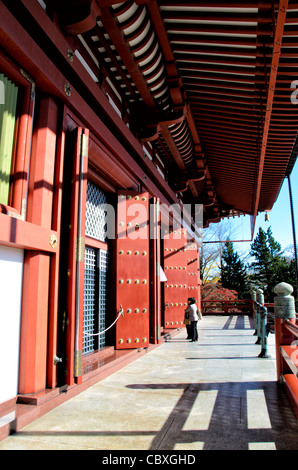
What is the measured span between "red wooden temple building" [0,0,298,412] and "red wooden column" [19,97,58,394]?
1 centimetres

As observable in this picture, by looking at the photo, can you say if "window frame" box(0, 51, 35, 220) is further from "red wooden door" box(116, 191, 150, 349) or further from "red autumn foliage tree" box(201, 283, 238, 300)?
"red autumn foliage tree" box(201, 283, 238, 300)

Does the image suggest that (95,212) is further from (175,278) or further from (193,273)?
(193,273)

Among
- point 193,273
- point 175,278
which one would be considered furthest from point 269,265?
point 175,278

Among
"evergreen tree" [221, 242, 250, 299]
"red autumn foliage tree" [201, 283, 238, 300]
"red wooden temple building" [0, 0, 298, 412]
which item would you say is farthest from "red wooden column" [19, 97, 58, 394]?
"evergreen tree" [221, 242, 250, 299]

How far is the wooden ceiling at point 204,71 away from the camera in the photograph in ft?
11.6

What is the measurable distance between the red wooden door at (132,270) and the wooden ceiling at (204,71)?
1256mm

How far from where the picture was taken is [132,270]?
5715 mm

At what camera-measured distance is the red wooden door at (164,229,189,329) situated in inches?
356

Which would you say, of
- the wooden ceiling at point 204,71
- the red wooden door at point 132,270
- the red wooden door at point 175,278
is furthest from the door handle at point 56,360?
the red wooden door at point 175,278

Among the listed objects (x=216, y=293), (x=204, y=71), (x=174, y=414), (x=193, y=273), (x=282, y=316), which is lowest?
(x=174, y=414)

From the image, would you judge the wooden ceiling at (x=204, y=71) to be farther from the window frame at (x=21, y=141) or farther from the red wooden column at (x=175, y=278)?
the red wooden column at (x=175, y=278)

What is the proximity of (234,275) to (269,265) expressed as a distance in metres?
4.07
